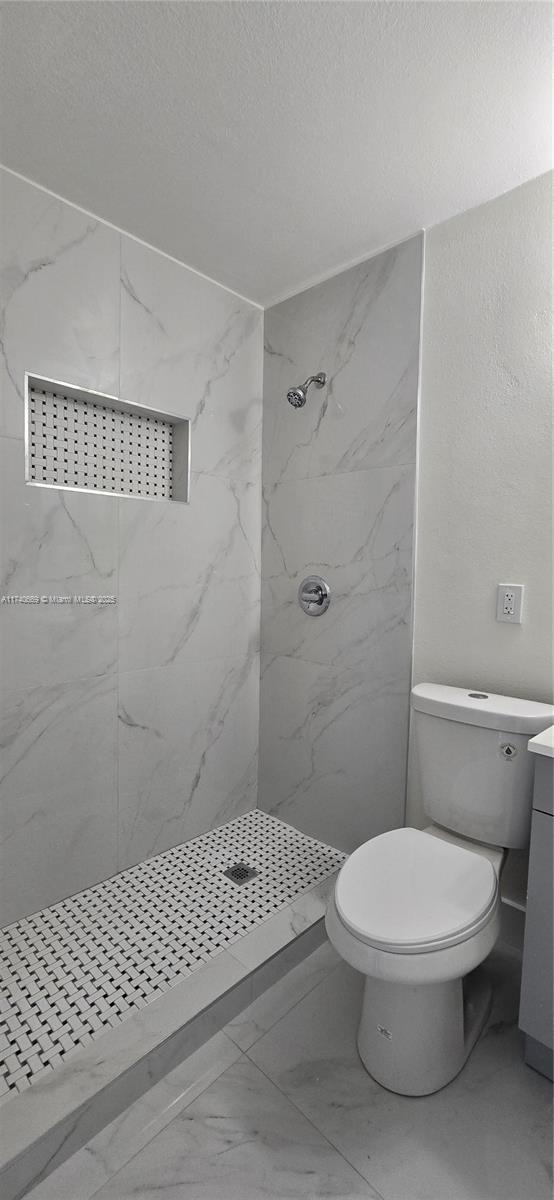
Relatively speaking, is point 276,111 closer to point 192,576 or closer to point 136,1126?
point 192,576

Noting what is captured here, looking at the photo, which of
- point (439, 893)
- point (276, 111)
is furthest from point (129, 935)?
point (276, 111)

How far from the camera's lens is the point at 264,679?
2.34 m

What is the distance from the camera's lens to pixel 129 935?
62.9 inches

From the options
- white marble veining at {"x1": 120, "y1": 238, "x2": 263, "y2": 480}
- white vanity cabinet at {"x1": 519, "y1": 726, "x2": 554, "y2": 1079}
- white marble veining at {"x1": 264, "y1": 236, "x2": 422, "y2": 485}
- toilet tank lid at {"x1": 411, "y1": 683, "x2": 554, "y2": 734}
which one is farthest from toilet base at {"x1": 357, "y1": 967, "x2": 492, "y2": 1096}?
white marble veining at {"x1": 120, "y1": 238, "x2": 263, "y2": 480}

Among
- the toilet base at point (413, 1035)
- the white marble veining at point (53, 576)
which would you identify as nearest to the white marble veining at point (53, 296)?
the white marble veining at point (53, 576)

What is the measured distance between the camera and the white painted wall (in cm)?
154

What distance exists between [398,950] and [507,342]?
1561 millimetres

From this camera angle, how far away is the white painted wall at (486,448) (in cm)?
154

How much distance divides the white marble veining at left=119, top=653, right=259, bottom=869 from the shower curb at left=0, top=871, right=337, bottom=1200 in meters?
0.56

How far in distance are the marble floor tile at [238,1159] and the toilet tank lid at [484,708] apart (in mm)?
947

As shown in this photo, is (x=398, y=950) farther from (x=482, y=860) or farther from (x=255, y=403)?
(x=255, y=403)

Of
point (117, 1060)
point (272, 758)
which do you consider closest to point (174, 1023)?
point (117, 1060)

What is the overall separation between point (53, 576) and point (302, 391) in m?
1.05

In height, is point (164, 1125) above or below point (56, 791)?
below
